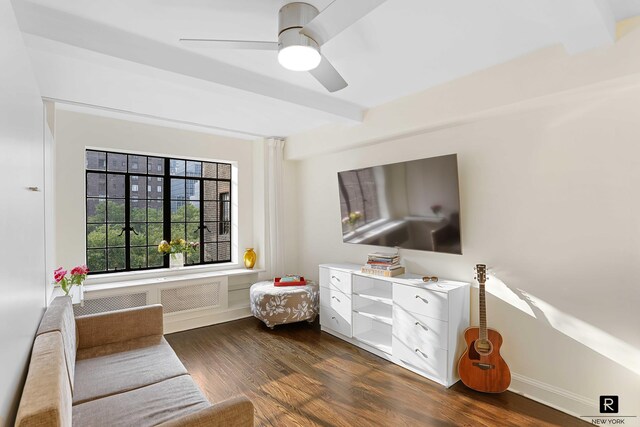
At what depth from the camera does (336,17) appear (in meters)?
1.47

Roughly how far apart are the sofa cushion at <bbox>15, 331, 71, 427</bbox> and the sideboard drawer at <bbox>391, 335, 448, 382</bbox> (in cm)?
239

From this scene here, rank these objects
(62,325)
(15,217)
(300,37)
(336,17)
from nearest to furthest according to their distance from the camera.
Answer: (15,217) → (336,17) → (300,37) → (62,325)

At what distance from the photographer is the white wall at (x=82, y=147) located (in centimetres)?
345

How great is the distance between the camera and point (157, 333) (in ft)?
8.47

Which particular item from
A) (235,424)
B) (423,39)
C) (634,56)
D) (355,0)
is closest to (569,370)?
(634,56)

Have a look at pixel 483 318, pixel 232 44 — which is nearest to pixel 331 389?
pixel 483 318

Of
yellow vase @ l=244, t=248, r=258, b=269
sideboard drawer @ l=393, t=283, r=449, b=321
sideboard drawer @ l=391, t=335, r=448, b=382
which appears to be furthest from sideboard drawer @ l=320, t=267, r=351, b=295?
yellow vase @ l=244, t=248, r=258, b=269

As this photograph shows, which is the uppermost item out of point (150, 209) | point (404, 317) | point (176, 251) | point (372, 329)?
point (150, 209)

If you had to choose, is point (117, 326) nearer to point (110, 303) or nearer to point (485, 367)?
point (110, 303)

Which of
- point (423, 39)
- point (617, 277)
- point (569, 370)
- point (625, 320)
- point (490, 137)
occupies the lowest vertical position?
point (569, 370)

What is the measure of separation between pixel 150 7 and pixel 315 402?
275 cm

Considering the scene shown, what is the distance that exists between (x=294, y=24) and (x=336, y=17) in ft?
1.02

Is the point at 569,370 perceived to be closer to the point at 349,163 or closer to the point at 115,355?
the point at 349,163

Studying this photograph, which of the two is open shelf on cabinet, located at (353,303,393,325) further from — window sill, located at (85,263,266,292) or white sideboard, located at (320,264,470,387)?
window sill, located at (85,263,266,292)
